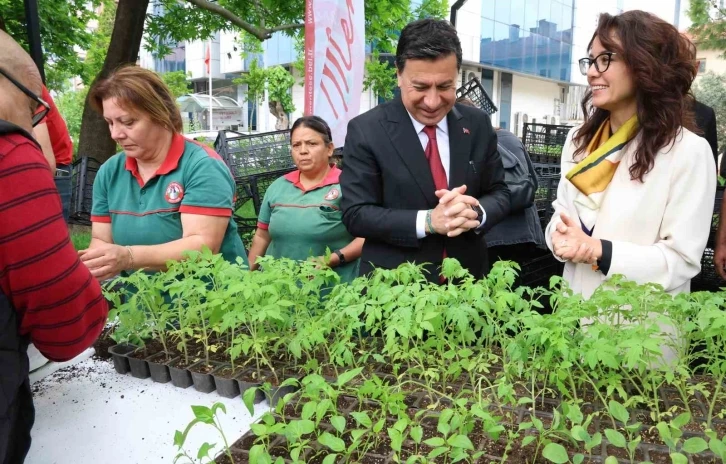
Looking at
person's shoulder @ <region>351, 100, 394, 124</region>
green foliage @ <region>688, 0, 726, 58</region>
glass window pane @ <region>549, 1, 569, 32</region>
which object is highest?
glass window pane @ <region>549, 1, 569, 32</region>

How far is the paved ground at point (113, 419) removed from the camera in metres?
1.30

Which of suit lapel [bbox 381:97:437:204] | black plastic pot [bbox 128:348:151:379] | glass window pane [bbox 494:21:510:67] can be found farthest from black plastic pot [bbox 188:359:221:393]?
glass window pane [bbox 494:21:510:67]

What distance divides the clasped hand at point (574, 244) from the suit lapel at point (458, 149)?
14.6 inches

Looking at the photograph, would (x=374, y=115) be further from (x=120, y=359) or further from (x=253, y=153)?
(x=253, y=153)

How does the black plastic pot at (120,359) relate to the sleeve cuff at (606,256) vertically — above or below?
below

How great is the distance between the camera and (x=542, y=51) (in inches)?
1121

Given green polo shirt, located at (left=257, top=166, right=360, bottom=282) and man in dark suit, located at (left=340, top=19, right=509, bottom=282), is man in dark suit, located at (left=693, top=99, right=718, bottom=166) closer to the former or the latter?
man in dark suit, located at (left=340, top=19, right=509, bottom=282)

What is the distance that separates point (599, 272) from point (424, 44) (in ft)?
3.03

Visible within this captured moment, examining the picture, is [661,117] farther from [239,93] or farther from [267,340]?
[239,93]

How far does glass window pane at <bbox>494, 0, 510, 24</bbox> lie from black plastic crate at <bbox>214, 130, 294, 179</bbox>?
78.3 feet

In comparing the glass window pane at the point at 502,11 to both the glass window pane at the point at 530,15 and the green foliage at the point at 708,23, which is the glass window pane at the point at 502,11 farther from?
the green foliage at the point at 708,23

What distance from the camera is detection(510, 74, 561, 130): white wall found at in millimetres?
29719

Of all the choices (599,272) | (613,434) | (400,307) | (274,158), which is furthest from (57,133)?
(613,434)

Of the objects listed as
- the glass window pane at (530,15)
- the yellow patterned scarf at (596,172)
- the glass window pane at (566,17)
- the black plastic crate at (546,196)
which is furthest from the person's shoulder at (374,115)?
the glass window pane at (566,17)
